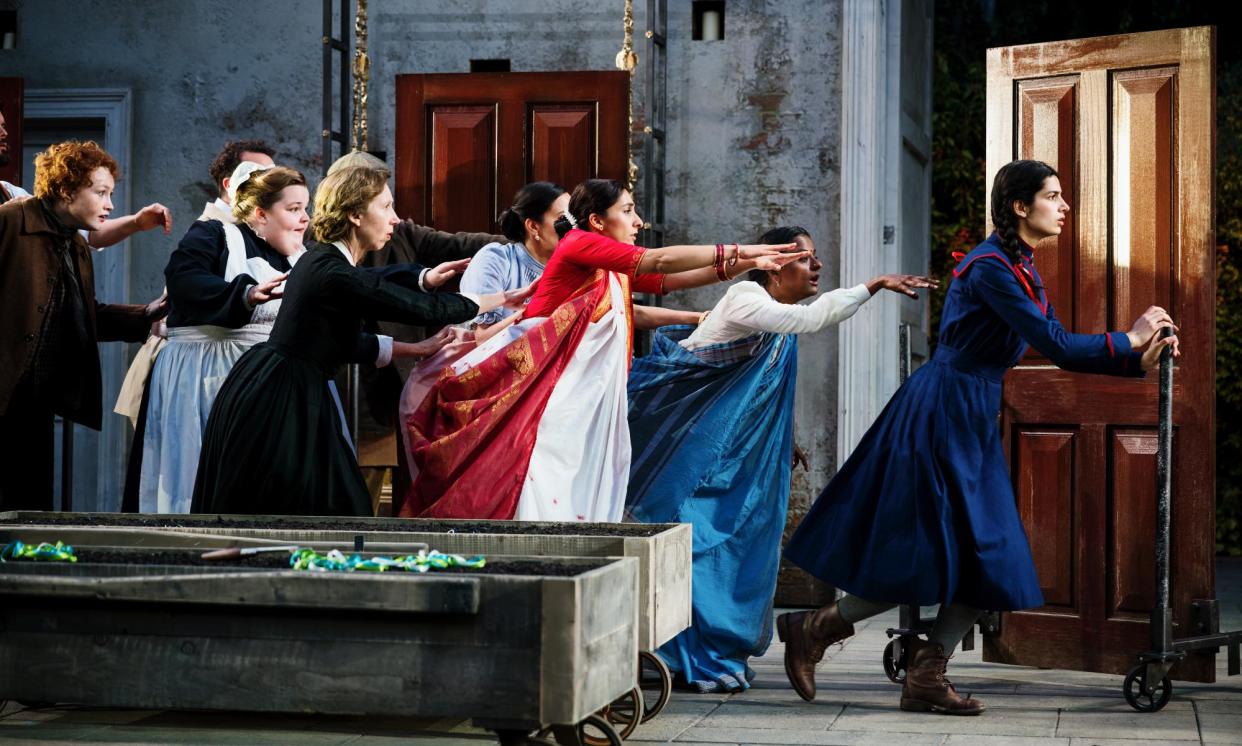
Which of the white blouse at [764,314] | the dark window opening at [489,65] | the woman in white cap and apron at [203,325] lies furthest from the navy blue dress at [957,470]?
the dark window opening at [489,65]

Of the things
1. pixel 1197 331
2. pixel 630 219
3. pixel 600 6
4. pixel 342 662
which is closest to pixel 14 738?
pixel 342 662

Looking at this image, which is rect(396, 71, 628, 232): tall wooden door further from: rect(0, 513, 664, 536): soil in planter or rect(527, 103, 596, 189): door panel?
rect(0, 513, 664, 536): soil in planter

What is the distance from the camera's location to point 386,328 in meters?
6.06

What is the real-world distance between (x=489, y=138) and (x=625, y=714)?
372 centimetres

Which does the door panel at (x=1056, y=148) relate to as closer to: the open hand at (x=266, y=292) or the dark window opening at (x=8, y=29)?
the open hand at (x=266, y=292)

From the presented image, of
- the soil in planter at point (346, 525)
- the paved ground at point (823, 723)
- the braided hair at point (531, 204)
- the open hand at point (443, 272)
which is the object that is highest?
the braided hair at point (531, 204)

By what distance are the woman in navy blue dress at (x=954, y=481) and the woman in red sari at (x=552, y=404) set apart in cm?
58

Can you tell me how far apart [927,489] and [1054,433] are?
98cm

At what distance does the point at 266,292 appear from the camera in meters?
4.64

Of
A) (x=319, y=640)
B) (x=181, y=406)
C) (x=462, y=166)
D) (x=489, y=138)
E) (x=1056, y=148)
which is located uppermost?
(x=489, y=138)

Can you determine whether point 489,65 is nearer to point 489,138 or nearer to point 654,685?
point 489,138

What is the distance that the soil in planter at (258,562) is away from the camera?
2826 mm

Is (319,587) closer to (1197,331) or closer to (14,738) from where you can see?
(14,738)

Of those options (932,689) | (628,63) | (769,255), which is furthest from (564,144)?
(932,689)
